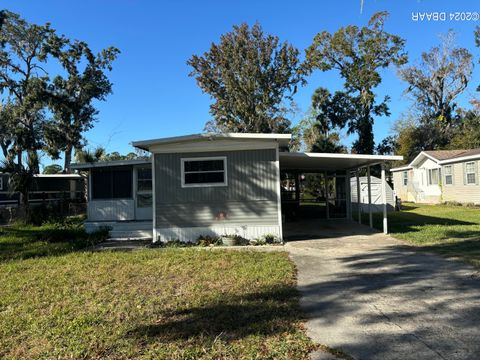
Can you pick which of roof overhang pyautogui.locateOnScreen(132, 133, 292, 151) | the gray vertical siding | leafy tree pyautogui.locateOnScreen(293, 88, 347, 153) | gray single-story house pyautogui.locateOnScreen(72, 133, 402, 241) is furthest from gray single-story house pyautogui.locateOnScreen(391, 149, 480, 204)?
roof overhang pyautogui.locateOnScreen(132, 133, 292, 151)

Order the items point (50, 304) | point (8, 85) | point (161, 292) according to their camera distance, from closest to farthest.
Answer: point (50, 304) < point (161, 292) < point (8, 85)

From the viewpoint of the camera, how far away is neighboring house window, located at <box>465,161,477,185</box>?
20.9m

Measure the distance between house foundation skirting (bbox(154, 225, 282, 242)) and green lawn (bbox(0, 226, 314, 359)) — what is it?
2.16m

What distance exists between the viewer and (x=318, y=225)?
15.4 metres

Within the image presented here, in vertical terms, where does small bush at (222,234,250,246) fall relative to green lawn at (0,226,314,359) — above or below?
above

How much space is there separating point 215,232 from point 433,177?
19.5 metres

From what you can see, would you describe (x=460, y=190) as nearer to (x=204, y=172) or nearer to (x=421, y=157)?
(x=421, y=157)

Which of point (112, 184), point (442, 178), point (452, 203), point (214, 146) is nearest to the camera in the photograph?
point (214, 146)

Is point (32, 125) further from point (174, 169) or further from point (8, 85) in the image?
point (174, 169)

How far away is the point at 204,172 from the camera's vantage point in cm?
1133

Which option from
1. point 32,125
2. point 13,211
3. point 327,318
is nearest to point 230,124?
point 32,125

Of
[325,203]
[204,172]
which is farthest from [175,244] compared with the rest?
[325,203]

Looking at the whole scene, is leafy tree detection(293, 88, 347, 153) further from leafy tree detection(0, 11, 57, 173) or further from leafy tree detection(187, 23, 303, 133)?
leafy tree detection(0, 11, 57, 173)

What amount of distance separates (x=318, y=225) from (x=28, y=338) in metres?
12.3
